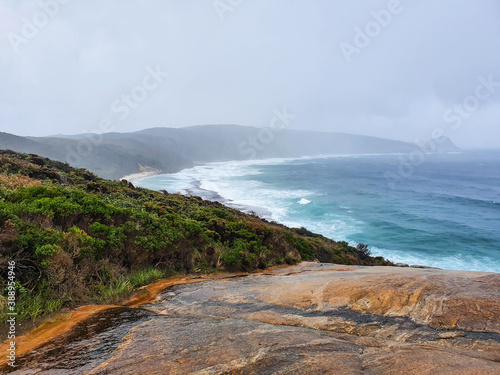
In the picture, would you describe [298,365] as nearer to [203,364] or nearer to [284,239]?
[203,364]

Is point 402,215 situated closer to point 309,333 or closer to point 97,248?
point 309,333

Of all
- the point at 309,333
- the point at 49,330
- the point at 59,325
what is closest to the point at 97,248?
the point at 59,325

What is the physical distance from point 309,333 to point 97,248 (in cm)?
499

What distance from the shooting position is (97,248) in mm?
6070

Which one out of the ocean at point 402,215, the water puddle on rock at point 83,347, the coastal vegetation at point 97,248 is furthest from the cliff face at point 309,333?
the ocean at point 402,215

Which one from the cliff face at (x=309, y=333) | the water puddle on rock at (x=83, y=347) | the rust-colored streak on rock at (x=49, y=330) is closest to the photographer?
the cliff face at (x=309, y=333)

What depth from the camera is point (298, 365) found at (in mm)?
2912

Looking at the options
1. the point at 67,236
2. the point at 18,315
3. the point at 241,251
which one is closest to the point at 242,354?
the point at 18,315

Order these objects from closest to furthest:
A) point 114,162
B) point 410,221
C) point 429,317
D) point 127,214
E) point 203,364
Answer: point 203,364, point 429,317, point 127,214, point 410,221, point 114,162

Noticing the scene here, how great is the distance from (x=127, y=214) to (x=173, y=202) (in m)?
6.72

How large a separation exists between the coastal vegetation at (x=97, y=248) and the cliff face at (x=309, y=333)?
3.61 ft

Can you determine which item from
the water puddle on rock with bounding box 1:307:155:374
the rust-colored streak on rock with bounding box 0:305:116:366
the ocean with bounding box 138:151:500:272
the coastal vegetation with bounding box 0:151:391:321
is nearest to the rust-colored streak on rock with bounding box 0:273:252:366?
the rust-colored streak on rock with bounding box 0:305:116:366

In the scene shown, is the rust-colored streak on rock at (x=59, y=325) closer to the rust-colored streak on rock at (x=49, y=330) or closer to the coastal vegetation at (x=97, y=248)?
the rust-colored streak on rock at (x=49, y=330)

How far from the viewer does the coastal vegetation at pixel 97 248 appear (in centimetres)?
474
